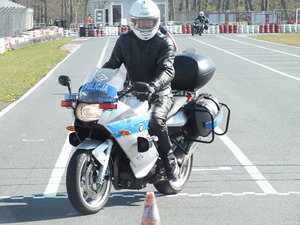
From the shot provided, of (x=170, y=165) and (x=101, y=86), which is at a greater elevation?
(x=101, y=86)

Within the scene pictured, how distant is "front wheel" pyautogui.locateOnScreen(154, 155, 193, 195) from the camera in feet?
22.9

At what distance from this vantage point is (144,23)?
6762 millimetres

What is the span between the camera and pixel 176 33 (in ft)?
214

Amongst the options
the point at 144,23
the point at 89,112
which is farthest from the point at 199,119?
the point at 89,112

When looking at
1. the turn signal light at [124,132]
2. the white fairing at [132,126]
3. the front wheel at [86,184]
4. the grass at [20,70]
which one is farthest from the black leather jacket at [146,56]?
the grass at [20,70]

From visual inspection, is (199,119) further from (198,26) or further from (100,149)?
(198,26)

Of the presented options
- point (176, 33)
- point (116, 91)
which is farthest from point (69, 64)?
point (176, 33)

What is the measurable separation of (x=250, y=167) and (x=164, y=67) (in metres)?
2.31

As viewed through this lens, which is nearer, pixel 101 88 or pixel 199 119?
pixel 101 88

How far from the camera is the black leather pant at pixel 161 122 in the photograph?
6.45 m

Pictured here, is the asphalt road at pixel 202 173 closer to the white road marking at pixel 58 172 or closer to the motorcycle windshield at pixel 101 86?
the white road marking at pixel 58 172

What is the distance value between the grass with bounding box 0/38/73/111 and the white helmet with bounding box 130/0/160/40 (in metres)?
8.43

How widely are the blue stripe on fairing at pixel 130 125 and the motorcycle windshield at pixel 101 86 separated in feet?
0.77

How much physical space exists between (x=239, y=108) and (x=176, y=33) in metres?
51.9
